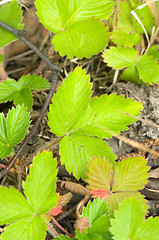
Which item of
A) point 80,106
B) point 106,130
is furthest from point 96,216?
point 80,106

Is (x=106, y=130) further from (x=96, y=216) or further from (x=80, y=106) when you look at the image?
(x=96, y=216)

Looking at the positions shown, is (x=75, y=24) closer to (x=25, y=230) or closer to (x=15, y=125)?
(x=15, y=125)

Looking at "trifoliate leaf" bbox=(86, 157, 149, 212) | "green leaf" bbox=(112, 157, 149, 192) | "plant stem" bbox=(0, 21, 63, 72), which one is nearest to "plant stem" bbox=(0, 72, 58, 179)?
"plant stem" bbox=(0, 21, 63, 72)

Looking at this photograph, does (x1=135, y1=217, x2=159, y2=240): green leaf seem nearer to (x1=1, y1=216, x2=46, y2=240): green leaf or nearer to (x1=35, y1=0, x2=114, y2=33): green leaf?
(x1=1, y1=216, x2=46, y2=240): green leaf

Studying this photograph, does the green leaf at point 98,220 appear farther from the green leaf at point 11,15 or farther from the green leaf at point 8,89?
the green leaf at point 11,15

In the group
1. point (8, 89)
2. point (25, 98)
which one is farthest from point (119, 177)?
point (8, 89)

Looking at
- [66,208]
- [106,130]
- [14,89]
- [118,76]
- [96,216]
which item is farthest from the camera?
[118,76]
